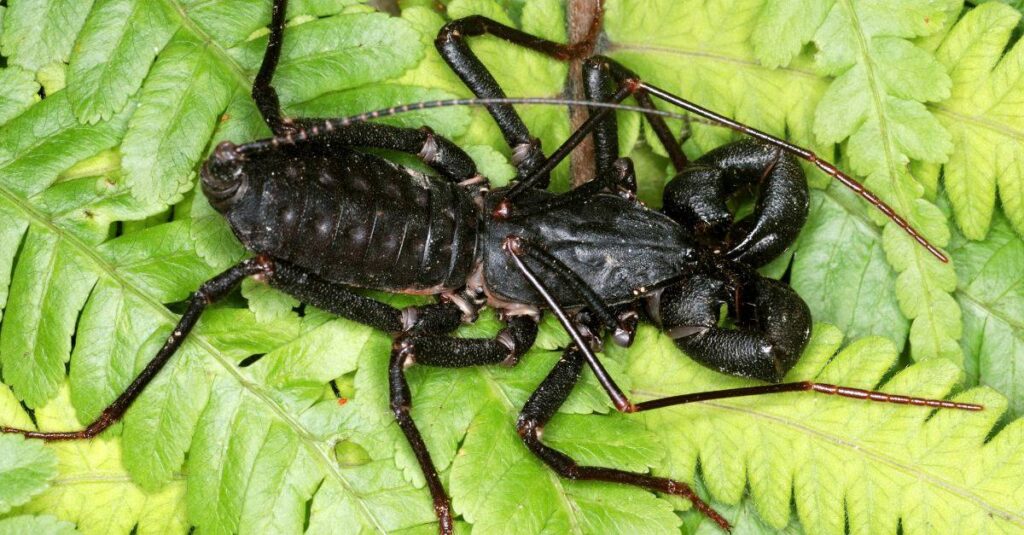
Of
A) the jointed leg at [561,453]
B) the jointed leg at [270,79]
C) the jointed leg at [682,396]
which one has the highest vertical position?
the jointed leg at [270,79]

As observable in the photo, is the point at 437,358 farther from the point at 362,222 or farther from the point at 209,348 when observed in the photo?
the point at 209,348

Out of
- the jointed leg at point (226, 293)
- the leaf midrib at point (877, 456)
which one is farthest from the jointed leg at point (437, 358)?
the leaf midrib at point (877, 456)

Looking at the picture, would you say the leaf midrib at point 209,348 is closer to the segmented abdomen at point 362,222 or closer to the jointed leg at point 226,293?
the jointed leg at point 226,293

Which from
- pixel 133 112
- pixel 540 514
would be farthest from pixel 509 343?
pixel 133 112

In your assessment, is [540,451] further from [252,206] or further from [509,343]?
[252,206]

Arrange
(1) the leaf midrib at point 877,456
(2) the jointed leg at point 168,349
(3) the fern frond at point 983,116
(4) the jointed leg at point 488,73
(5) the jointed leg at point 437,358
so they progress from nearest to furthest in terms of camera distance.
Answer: (2) the jointed leg at point 168,349 → (5) the jointed leg at point 437,358 → (1) the leaf midrib at point 877,456 → (3) the fern frond at point 983,116 → (4) the jointed leg at point 488,73

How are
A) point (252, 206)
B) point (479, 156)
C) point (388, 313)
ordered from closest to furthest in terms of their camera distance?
point (252, 206) → point (388, 313) → point (479, 156)

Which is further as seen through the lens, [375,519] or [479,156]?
[479,156]

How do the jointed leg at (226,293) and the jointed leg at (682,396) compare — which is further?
the jointed leg at (682,396)
